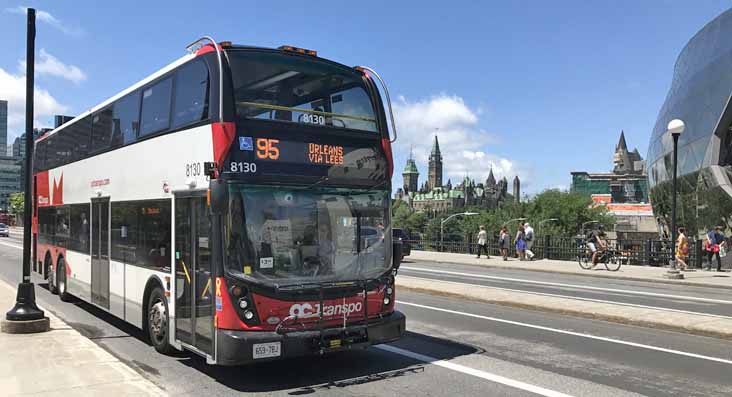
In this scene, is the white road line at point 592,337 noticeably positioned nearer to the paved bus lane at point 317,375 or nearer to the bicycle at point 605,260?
the paved bus lane at point 317,375

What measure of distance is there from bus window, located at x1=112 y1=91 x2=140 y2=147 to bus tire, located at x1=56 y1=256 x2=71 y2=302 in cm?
497

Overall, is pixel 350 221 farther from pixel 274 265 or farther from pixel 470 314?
pixel 470 314

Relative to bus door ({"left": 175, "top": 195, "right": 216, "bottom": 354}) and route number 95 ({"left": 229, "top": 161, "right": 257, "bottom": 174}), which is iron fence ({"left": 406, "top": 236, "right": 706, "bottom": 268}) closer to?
bus door ({"left": 175, "top": 195, "right": 216, "bottom": 354})

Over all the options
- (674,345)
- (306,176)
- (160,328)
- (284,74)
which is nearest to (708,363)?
(674,345)

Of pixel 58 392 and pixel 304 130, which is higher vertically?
pixel 304 130

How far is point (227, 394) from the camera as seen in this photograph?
6.58 m

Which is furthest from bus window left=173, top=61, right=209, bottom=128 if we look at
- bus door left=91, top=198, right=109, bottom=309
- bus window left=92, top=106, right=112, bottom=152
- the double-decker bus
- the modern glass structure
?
the modern glass structure

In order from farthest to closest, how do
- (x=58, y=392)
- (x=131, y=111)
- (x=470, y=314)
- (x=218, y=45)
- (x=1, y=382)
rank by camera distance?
(x=470, y=314), (x=131, y=111), (x=218, y=45), (x=1, y=382), (x=58, y=392)

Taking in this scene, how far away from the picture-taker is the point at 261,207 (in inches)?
269

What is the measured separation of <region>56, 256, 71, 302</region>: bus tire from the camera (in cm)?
1370

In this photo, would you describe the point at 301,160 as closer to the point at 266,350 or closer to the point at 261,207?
the point at 261,207

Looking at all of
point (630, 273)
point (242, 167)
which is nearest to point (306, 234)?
point (242, 167)

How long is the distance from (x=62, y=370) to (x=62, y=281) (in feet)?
25.1

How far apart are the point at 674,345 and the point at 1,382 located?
890 cm
